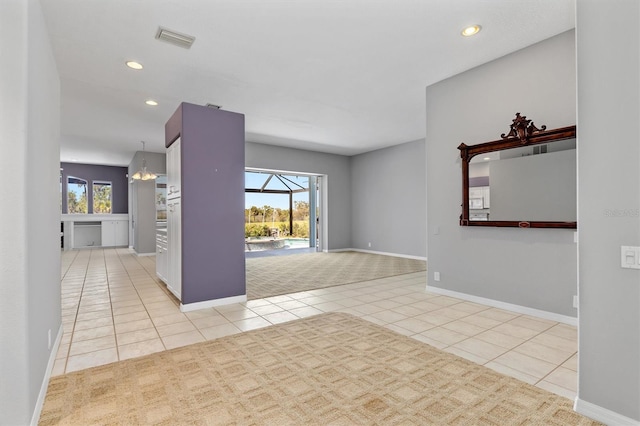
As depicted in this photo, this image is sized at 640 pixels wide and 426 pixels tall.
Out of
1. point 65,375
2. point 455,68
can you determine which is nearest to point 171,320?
point 65,375

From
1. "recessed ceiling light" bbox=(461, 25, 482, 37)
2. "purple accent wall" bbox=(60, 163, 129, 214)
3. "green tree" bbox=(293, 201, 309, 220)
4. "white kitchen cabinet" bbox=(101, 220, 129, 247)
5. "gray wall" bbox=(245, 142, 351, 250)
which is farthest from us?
"green tree" bbox=(293, 201, 309, 220)

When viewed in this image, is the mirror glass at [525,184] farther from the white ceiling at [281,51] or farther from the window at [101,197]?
the window at [101,197]

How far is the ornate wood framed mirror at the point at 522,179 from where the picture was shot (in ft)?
11.0

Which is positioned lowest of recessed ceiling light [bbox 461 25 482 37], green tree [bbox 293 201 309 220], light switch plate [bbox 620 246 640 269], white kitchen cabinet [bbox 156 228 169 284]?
white kitchen cabinet [bbox 156 228 169 284]

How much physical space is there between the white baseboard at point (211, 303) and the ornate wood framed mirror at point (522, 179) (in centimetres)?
316

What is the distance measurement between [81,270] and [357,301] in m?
6.29

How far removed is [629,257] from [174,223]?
4513mm

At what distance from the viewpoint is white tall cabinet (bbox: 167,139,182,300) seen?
4.09 metres

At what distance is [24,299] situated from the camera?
5.51ft

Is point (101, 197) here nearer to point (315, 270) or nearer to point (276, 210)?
point (276, 210)

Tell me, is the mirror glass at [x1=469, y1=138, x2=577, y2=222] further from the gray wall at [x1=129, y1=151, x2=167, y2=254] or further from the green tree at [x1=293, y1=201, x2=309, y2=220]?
the green tree at [x1=293, y1=201, x2=309, y2=220]

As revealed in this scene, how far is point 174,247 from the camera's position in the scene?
435 cm

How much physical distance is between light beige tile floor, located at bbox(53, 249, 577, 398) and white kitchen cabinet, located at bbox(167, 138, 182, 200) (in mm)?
1513

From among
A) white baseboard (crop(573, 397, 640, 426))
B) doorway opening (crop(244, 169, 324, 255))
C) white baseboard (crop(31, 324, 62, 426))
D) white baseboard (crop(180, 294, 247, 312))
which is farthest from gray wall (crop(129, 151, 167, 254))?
white baseboard (crop(573, 397, 640, 426))
